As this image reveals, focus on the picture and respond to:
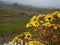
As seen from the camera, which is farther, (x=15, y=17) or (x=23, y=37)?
(x=15, y=17)

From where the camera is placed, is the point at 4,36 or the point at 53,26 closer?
the point at 53,26

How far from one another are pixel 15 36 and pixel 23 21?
22cm

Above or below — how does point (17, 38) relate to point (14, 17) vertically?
below

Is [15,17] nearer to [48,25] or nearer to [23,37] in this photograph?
[23,37]

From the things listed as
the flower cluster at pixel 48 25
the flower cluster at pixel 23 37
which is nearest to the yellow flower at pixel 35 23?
the flower cluster at pixel 48 25

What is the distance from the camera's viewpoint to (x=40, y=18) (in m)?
1.99

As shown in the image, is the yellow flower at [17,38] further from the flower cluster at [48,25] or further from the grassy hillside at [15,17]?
the flower cluster at [48,25]

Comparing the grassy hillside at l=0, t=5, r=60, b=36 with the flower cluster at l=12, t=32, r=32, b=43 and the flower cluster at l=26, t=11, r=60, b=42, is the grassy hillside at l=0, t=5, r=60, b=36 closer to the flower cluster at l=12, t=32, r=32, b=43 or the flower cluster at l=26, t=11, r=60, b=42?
the flower cluster at l=12, t=32, r=32, b=43

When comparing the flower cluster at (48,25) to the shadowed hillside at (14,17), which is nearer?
the flower cluster at (48,25)

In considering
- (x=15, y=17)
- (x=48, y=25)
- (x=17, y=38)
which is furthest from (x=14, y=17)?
(x=48, y=25)

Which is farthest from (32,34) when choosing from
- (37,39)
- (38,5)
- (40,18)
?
(38,5)

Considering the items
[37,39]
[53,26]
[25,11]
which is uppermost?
[25,11]

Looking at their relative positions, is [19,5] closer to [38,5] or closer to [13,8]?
[13,8]

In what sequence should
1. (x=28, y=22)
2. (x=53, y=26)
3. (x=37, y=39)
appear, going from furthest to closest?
(x=28, y=22) < (x=37, y=39) < (x=53, y=26)
